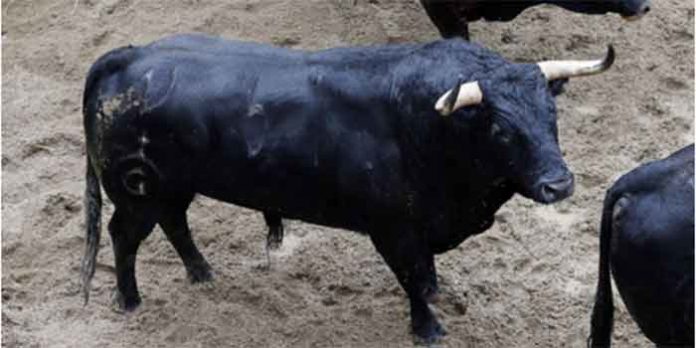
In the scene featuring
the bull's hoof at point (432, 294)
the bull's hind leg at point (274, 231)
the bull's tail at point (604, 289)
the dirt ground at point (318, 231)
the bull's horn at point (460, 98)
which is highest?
the bull's horn at point (460, 98)

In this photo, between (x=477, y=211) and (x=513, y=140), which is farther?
(x=477, y=211)

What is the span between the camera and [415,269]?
16.9 feet

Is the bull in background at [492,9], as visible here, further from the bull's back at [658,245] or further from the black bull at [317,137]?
the bull's back at [658,245]

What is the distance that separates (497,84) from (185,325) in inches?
66.2

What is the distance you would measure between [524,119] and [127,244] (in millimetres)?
1710

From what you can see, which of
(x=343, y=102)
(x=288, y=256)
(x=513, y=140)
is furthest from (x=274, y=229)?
(x=513, y=140)

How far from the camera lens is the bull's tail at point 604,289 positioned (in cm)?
434

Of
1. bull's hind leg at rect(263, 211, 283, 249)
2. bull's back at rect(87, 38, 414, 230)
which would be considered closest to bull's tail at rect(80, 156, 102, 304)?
bull's back at rect(87, 38, 414, 230)

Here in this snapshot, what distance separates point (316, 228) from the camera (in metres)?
6.06

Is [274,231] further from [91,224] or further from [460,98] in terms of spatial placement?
[460,98]

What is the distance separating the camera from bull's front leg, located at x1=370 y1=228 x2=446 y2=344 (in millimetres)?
5078

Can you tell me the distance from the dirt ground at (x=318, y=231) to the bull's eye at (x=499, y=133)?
1.06 meters

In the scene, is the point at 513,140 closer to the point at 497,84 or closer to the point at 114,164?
the point at 497,84

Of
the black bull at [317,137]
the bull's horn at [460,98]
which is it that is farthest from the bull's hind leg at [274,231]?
the bull's horn at [460,98]
